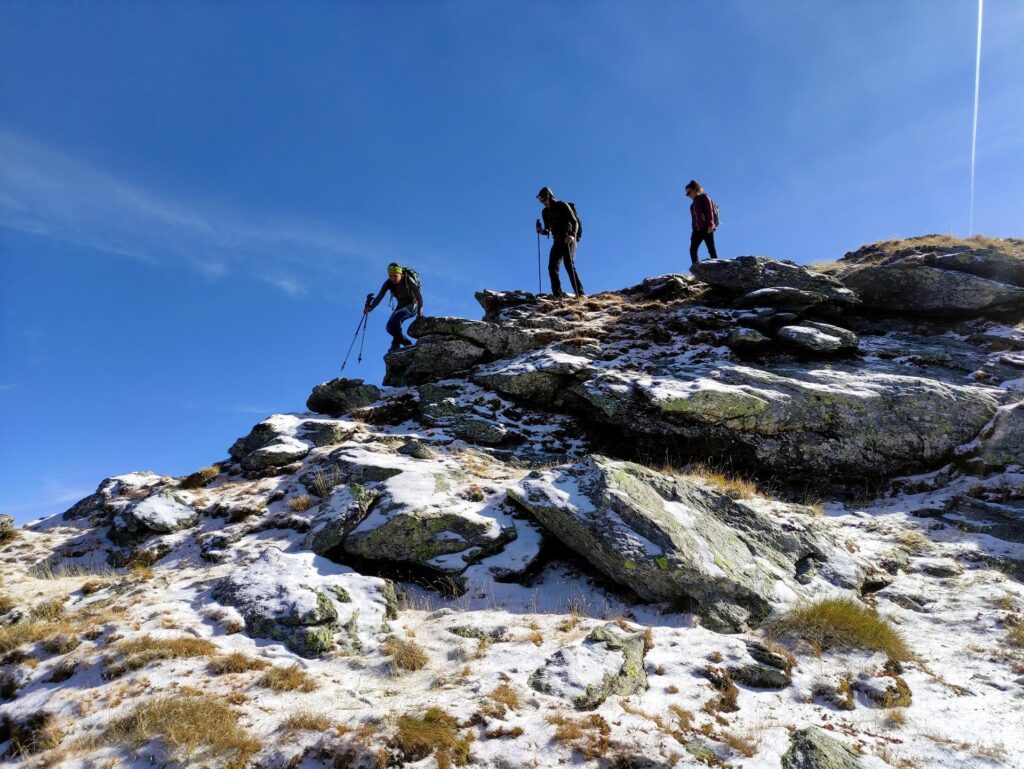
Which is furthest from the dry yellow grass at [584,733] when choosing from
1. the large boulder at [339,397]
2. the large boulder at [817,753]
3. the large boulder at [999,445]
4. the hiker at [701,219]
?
the hiker at [701,219]

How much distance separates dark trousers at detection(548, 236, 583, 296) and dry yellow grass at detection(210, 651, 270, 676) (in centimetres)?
1897

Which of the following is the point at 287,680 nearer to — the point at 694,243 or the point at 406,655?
the point at 406,655

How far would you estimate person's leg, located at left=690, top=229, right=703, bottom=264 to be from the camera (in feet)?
75.4

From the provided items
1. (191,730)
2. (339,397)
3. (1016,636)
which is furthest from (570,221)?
(191,730)

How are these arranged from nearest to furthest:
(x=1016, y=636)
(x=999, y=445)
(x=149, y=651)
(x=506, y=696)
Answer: (x=506, y=696), (x=149, y=651), (x=1016, y=636), (x=999, y=445)

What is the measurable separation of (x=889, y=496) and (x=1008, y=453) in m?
2.75

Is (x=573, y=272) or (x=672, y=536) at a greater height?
(x=573, y=272)

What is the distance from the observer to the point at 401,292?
20.6m

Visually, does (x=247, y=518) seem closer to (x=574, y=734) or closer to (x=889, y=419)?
(x=574, y=734)

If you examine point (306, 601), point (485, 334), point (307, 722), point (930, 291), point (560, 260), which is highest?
point (560, 260)

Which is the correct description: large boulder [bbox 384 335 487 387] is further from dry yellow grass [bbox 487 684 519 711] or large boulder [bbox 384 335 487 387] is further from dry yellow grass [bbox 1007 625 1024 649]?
dry yellow grass [bbox 1007 625 1024 649]

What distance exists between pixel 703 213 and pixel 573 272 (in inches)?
236

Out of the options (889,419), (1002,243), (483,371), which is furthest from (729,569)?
(1002,243)

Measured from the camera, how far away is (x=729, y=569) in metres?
8.32
